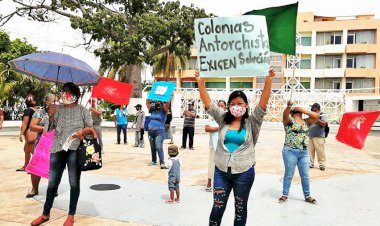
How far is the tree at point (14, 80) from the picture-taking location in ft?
71.6

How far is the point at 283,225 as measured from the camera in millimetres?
4973

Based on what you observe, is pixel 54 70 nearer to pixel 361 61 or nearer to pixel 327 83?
pixel 327 83

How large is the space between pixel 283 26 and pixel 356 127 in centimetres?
312

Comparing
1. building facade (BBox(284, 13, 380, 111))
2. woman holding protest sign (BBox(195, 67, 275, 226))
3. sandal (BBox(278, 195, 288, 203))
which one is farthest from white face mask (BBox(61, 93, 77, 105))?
building facade (BBox(284, 13, 380, 111))

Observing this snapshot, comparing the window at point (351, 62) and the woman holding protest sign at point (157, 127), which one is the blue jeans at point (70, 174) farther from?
the window at point (351, 62)

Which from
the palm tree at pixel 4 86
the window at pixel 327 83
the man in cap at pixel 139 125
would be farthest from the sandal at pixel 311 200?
the window at pixel 327 83

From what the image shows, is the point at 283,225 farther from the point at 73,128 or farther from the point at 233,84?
the point at 233,84

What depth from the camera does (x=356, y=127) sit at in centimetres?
659

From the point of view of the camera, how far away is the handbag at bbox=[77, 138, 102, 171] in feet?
15.5

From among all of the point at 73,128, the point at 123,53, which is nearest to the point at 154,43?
the point at 123,53

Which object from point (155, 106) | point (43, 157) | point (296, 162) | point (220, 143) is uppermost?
point (155, 106)

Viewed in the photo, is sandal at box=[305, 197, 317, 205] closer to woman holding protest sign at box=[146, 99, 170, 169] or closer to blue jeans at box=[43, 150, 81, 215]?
blue jeans at box=[43, 150, 81, 215]

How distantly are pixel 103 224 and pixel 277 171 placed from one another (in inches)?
223

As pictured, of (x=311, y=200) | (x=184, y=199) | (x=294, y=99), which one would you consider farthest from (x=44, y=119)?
(x=294, y=99)
